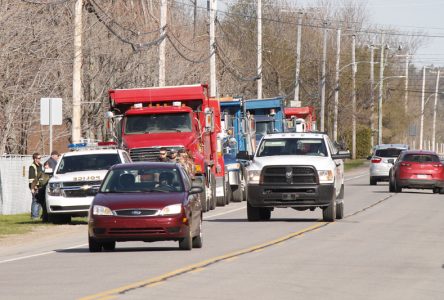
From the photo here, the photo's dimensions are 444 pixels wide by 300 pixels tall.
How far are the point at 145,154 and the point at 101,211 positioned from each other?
14.4 meters

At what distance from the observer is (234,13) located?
99.4 metres

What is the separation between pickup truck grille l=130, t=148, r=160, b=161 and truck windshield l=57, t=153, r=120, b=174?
3077mm

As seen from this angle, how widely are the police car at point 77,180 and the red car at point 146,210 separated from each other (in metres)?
8.57

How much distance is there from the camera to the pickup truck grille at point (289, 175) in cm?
3067

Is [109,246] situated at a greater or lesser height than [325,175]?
lesser

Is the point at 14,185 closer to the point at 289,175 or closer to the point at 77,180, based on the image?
the point at 77,180

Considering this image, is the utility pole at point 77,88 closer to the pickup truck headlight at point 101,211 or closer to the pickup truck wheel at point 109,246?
the pickup truck wheel at point 109,246

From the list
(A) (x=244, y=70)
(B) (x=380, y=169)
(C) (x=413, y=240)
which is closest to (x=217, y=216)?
(C) (x=413, y=240)

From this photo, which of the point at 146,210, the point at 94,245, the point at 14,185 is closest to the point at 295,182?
the point at 94,245

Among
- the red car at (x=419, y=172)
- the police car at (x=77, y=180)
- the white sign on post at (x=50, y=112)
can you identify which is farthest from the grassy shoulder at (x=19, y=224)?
the red car at (x=419, y=172)

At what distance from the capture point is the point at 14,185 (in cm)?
4003

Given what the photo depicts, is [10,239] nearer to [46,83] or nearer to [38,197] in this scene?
[38,197]

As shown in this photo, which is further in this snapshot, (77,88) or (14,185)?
(14,185)

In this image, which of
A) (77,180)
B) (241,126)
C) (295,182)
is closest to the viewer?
(295,182)
